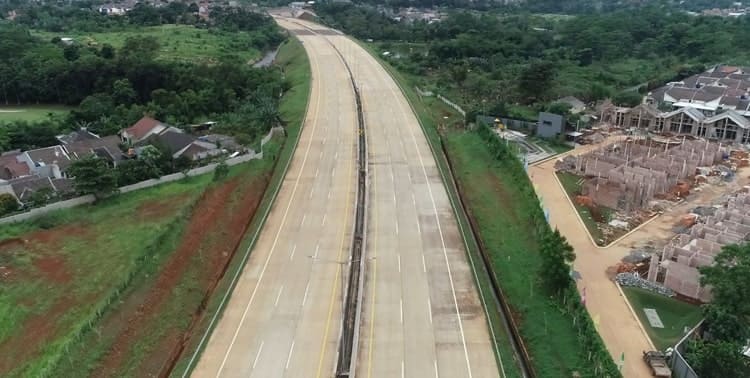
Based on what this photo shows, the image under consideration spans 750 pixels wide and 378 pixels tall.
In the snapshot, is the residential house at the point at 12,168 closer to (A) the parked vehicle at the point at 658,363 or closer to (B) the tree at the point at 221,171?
(B) the tree at the point at 221,171

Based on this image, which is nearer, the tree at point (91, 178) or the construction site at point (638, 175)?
the construction site at point (638, 175)

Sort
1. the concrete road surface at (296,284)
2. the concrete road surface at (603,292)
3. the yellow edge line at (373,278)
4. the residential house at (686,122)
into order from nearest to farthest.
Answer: the concrete road surface at (296,284), the yellow edge line at (373,278), the concrete road surface at (603,292), the residential house at (686,122)

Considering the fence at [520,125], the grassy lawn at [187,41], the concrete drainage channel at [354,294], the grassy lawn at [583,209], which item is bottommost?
the grassy lawn at [583,209]

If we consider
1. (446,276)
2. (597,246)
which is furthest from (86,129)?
(597,246)

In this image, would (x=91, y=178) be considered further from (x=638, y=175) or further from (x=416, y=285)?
(x=638, y=175)

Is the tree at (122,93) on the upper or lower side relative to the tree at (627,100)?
upper

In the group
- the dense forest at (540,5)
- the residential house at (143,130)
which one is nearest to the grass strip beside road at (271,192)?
the residential house at (143,130)
